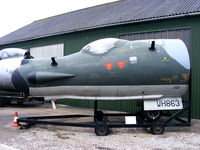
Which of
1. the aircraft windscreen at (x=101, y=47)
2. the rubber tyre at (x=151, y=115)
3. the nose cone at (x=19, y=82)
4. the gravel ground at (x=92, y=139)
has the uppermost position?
the aircraft windscreen at (x=101, y=47)

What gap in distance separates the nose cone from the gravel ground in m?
1.38

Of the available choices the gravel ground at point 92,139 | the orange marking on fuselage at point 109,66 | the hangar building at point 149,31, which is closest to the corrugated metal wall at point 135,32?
the hangar building at point 149,31

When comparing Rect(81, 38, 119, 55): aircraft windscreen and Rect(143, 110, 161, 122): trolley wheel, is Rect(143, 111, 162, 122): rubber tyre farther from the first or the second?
Rect(81, 38, 119, 55): aircraft windscreen

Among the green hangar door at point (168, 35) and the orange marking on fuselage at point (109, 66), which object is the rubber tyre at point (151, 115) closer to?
the orange marking on fuselage at point (109, 66)

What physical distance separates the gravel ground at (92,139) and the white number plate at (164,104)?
87cm

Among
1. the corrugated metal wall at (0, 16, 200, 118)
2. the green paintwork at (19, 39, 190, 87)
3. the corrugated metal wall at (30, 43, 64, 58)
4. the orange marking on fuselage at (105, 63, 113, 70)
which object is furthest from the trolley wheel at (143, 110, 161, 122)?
the corrugated metal wall at (30, 43, 64, 58)

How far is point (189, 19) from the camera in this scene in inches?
375

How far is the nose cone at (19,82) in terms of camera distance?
282 inches

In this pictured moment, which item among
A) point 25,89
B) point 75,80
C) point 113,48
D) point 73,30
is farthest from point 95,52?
point 73,30

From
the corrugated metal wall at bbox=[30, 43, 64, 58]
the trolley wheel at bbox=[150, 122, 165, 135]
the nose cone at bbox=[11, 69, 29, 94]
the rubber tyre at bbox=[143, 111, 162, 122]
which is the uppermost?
the corrugated metal wall at bbox=[30, 43, 64, 58]

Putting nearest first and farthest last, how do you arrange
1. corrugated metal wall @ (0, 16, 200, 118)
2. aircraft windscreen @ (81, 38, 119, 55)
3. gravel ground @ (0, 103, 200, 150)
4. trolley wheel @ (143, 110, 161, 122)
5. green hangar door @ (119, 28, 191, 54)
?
gravel ground @ (0, 103, 200, 150), aircraft windscreen @ (81, 38, 119, 55), trolley wheel @ (143, 110, 161, 122), corrugated metal wall @ (0, 16, 200, 118), green hangar door @ (119, 28, 191, 54)

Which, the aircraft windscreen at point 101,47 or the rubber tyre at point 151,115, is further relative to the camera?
the rubber tyre at point 151,115

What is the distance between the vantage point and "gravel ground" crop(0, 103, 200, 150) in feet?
18.3

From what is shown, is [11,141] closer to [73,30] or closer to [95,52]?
[95,52]
